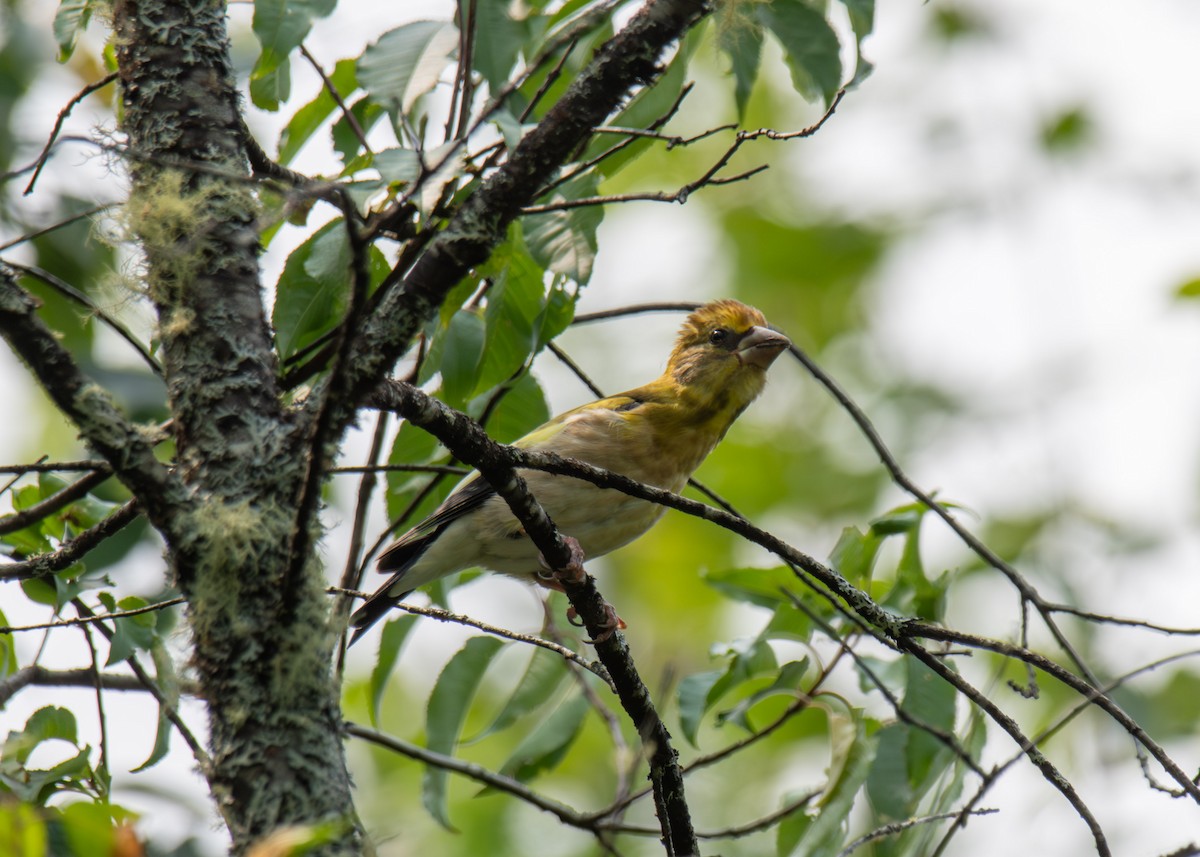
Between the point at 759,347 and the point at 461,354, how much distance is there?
277 cm

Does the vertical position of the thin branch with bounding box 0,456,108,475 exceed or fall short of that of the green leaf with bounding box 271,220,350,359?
it falls short

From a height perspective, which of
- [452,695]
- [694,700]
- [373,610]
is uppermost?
[373,610]

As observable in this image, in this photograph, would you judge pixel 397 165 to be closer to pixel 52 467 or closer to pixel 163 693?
pixel 52 467

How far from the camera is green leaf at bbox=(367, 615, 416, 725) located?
15.0 ft

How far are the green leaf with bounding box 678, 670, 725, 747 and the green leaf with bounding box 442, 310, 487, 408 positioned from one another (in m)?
1.23

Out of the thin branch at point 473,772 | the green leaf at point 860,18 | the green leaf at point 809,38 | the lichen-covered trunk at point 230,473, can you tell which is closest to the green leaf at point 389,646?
the thin branch at point 473,772

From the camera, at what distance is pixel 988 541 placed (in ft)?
41.1

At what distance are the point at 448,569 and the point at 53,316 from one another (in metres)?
2.91

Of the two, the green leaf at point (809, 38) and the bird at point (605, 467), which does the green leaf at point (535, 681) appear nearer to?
the bird at point (605, 467)

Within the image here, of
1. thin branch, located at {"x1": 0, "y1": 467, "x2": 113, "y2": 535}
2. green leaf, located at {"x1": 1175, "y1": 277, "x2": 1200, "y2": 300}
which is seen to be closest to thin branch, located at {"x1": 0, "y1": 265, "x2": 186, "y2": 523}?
thin branch, located at {"x1": 0, "y1": 467, "x2": 113, "y2": 535}

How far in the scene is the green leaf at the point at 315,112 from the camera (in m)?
4.12

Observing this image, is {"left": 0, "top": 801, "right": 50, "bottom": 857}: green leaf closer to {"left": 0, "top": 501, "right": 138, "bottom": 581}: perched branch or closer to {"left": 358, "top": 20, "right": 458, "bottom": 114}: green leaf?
{"left": 0, "top": 501, "right": 138, "bottom": 581}: perched branch

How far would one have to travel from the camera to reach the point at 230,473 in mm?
2629

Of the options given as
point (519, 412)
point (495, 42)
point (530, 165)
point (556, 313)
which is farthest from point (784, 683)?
point (495, 42)
